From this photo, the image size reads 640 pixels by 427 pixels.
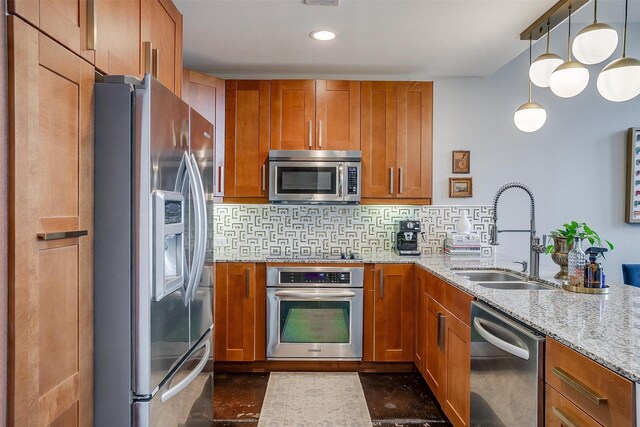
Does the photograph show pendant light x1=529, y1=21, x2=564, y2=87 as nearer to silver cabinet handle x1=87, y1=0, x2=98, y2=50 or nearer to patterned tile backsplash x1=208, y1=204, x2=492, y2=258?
patterned tile backsplash x1=208, y1=204, x2=492, y2=258

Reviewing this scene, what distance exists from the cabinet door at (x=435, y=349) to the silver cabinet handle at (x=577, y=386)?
1160 millimetres

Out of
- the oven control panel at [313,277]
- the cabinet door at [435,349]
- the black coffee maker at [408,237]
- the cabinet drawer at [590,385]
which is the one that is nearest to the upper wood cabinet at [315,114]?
the black coffee maker at [408,237]

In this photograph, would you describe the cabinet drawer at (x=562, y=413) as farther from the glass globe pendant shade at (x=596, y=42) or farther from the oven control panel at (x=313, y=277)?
the oven control panel at (x=313, y=277)

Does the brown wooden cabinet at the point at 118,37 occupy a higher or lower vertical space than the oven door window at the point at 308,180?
higher

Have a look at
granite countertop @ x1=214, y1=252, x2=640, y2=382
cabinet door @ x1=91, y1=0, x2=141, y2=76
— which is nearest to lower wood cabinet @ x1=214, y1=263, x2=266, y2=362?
granite countertop @ x1=214, y1=252, x2=640, y2=382

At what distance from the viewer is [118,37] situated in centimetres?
154

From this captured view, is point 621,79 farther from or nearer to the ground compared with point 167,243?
farther from the ground

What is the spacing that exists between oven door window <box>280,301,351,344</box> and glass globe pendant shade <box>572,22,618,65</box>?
215 centimetres

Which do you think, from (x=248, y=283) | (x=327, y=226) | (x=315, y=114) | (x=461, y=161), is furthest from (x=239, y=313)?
(x=461, y=161)

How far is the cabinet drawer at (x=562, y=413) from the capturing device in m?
1.18

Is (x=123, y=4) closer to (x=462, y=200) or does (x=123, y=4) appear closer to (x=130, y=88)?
(x=130, y=88)

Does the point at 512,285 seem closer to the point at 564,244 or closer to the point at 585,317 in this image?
the point at 564,244

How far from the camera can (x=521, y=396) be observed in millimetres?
1521

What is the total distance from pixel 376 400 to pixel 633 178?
2844mm
